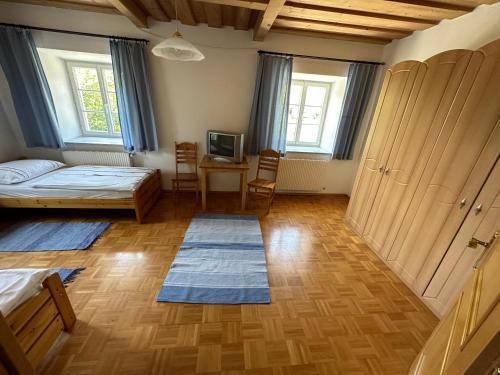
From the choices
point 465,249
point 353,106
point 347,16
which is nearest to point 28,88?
point 347,16

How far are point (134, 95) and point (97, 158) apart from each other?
1.18m

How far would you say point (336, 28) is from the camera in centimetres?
253

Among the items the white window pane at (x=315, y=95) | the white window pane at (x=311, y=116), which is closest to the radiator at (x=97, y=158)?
the white window pane at (x=311, y=116)

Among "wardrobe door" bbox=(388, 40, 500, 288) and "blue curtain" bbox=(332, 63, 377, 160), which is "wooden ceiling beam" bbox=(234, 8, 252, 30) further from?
"wardrobe door" bbox=(388, 40, 500, 288)

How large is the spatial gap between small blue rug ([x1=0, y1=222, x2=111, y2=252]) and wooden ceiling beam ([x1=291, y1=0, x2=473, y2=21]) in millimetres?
3316

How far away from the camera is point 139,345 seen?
135cm

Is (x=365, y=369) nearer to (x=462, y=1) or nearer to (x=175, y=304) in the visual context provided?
(x=175, y=304)

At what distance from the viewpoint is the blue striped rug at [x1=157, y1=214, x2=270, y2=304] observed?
173 cm

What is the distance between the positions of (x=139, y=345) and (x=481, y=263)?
6.43ft

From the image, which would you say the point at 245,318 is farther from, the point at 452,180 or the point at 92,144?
the point at 92,144

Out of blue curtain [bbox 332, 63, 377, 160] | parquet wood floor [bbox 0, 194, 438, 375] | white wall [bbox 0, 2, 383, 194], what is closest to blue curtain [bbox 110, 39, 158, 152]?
white wall [bbox 0, 2, 383, 194]

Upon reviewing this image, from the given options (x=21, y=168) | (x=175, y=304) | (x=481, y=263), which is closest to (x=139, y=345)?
(x=175, y=304)

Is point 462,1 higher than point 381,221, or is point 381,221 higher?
point 462,1

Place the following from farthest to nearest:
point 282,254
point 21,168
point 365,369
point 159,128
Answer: point 159,128, point 21,168, point 282,254, point 365,369
